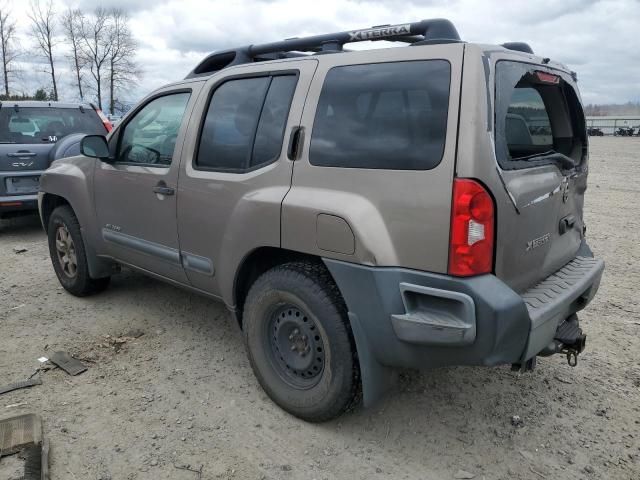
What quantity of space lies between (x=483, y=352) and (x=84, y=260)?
3604 millimetres

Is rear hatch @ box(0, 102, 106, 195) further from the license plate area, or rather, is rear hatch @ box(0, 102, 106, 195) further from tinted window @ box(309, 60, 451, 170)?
tinted window @ box(309, 60, 451, 170)

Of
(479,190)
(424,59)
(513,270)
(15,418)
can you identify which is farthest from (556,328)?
(15,418)

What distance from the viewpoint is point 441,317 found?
2.28m

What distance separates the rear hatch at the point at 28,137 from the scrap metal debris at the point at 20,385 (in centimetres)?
450

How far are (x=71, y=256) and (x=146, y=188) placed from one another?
61.2 inches

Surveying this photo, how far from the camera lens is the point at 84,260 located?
456cm

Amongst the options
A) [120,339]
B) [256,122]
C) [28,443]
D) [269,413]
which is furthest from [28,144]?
[269,413]

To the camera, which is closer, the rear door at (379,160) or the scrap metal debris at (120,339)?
the rear door at (379,160)

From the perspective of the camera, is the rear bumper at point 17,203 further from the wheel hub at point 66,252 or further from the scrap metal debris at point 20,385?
the scrap metal debris at point 20,385

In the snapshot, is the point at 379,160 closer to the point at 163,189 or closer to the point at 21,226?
the point at 163,189

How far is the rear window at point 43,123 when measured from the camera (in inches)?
286

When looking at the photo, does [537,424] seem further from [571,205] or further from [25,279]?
[25,279]

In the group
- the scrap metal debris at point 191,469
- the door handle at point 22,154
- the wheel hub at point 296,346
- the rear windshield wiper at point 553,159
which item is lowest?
the scrap metal debris at point 191,469

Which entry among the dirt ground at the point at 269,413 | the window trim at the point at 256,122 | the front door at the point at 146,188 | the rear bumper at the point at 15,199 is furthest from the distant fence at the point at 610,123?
the window trim at the point at 256,122
